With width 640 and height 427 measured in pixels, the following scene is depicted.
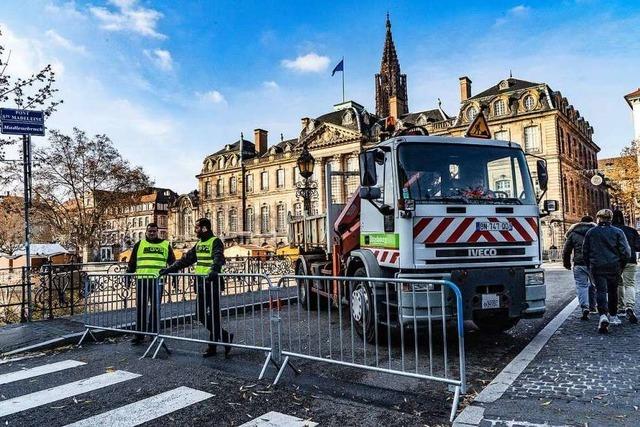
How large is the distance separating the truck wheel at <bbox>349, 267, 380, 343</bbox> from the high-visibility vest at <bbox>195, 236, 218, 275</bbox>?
2.29 meters

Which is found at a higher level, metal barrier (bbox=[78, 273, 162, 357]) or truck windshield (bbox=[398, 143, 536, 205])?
truck windshield (bbox=[398, 143, 536, 205])

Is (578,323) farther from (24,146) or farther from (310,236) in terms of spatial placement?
(24,146)

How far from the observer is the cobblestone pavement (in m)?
4.04

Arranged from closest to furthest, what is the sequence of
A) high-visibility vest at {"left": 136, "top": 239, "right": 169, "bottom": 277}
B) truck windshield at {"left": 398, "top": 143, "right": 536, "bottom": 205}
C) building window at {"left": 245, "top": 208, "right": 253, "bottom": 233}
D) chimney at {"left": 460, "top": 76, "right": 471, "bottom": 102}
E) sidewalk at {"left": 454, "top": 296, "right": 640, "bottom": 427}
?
sidewalk at {"left": 454, "top": 296, "right": 640, "bottom": 427} < truck windshield at {"left": 398, "top": 143, "right": 536, "bottom": 205} < high-visibility vest at {"left": 136, "top": 239, "right": 169, "bottom": 277} < chimney at {"left": 460, "top": 76, "right": 471, "bottom": 102} < building window at {"left": 245, "top": 208, "right": 253, "bottom": 233}

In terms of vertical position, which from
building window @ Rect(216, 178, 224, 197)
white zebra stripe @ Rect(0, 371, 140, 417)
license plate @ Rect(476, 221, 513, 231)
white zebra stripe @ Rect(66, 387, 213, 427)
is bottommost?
white zebra stripe @ Rect(0, 371, 140, 417)

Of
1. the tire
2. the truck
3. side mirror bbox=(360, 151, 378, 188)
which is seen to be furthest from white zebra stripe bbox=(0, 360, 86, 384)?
side mirror bbox=(360, 151, 378, 188)

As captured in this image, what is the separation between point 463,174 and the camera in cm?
688

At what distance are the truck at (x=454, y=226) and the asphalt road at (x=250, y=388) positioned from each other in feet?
2.55

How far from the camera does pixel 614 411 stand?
13.6 feet

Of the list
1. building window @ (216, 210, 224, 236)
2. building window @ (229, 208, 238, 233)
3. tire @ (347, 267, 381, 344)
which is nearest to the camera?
tire @ (347, 267, 381, 344)

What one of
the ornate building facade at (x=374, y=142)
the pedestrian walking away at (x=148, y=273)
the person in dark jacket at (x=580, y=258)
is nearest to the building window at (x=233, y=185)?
the ornate building facade at (x=374, y=142)

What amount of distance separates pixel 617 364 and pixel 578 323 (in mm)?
3059

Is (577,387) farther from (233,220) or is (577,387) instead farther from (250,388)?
(233,220)

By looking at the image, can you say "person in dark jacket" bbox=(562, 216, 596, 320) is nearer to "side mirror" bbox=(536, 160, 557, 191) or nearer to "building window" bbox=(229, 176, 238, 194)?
"side mirror" bbox=(536, 160, 557, 191)
